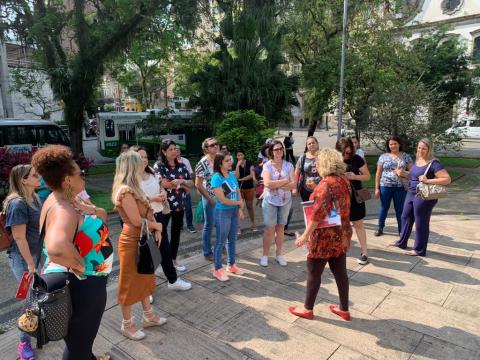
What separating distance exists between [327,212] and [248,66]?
39.8ft

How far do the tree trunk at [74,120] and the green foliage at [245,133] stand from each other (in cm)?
839

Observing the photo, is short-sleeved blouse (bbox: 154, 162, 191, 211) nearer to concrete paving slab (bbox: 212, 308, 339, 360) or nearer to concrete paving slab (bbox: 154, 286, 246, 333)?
concrete paving slab (bbox: 154, 286, 246, 333)

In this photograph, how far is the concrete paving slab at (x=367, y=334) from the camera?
3.12 m

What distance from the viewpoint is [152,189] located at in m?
3.74

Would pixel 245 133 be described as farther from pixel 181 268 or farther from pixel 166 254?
pixel 166 254

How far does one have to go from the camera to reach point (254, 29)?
44.8 ft

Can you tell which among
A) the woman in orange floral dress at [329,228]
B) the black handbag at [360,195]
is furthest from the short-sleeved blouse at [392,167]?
the woman in orange floral dress at [329,228]

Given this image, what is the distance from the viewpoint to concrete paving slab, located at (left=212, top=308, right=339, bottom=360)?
3.07 m

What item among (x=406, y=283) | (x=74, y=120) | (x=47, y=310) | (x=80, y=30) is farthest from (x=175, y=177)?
(x=74, y=120)

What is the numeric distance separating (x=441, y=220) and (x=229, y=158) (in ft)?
17.3

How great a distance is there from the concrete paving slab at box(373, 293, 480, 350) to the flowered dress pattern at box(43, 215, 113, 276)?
2843mm

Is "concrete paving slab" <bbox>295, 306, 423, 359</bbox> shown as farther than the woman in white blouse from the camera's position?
No

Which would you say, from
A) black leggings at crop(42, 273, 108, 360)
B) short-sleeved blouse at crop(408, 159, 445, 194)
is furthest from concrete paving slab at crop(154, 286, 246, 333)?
short-sleeved blouse at crop(408, 159, 445, 194)

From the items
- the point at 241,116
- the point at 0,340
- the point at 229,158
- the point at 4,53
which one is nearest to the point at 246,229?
the point at 229,158
